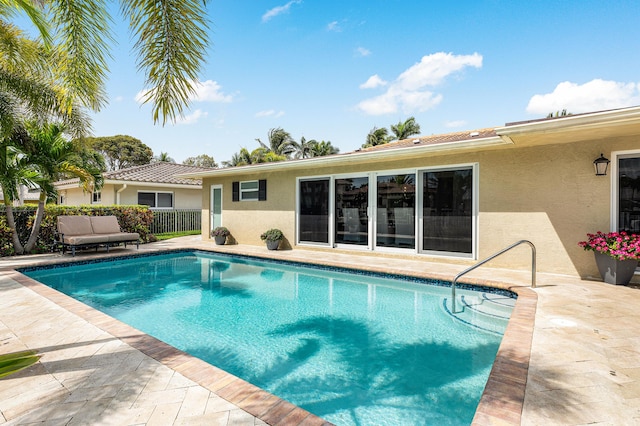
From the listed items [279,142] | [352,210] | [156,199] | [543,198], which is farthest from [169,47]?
[279,142]

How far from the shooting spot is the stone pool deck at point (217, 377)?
2309mm

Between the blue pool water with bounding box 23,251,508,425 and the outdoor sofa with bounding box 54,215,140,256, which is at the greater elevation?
the outdoor sofa with bounding box 54,215,140,256

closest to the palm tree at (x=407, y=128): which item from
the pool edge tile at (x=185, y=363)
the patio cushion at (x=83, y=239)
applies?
the patio cushion at (x=83, y=239)

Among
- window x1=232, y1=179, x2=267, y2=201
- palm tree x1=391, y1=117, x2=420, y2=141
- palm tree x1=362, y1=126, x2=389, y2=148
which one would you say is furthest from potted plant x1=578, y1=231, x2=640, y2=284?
palm tree x1=362, y1=126, x2=389, y2=148

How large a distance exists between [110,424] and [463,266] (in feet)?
24.6

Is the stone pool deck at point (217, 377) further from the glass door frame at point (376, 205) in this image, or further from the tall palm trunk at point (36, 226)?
the tall palm trunk at point (36, 226)

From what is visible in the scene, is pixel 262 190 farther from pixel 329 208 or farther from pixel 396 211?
pixel 396 211

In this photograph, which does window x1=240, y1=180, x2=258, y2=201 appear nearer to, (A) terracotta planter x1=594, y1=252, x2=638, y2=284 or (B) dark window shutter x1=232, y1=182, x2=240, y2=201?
(B) dark window shutter x1=232, y1=182, x2=240, y2=201

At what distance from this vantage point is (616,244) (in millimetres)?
5781

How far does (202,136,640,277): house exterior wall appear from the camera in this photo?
21.7 ft

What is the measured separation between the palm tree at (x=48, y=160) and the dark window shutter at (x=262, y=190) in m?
5.62

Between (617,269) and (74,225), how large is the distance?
14196 mm

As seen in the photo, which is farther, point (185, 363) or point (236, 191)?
point (236, 191)

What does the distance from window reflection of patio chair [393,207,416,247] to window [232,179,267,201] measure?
5173 millimetres
